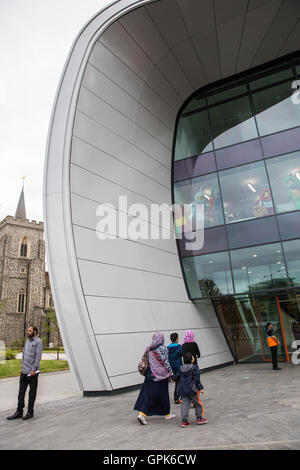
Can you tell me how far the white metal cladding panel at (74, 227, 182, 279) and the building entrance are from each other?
273 centimetres

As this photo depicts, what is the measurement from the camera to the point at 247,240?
11688 millimetres

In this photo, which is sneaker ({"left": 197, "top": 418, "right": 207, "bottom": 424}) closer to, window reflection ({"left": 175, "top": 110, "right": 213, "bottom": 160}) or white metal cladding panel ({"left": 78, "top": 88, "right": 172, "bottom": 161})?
white metal cladding panel ({"left": 78, "top": 88, "right": 172, "bottom": 161})

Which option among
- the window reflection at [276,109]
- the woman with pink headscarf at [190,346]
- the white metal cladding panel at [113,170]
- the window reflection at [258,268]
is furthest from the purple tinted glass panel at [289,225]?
the woman with pink headscarf at [190,346]

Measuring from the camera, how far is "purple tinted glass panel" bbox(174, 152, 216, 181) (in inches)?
515

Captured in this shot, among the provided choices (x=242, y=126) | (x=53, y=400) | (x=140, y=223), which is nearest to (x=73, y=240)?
(x=140, y=223)

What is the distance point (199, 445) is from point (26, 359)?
372 cm

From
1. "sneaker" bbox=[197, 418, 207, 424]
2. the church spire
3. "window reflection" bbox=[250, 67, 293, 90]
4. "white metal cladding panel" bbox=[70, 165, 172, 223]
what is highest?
the church spire

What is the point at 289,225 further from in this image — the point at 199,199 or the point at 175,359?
the point at 175,359

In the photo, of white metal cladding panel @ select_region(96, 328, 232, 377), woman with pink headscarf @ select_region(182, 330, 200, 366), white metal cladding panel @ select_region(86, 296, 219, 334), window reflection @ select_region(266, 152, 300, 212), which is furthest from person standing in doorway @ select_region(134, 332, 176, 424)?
window reflection @ select_region(266, 152, 300, 212)

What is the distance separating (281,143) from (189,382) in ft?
33.4

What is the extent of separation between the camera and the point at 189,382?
4.89m

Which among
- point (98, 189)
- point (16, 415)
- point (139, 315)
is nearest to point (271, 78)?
point (98, 189)

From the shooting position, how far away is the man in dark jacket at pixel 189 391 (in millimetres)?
4734
